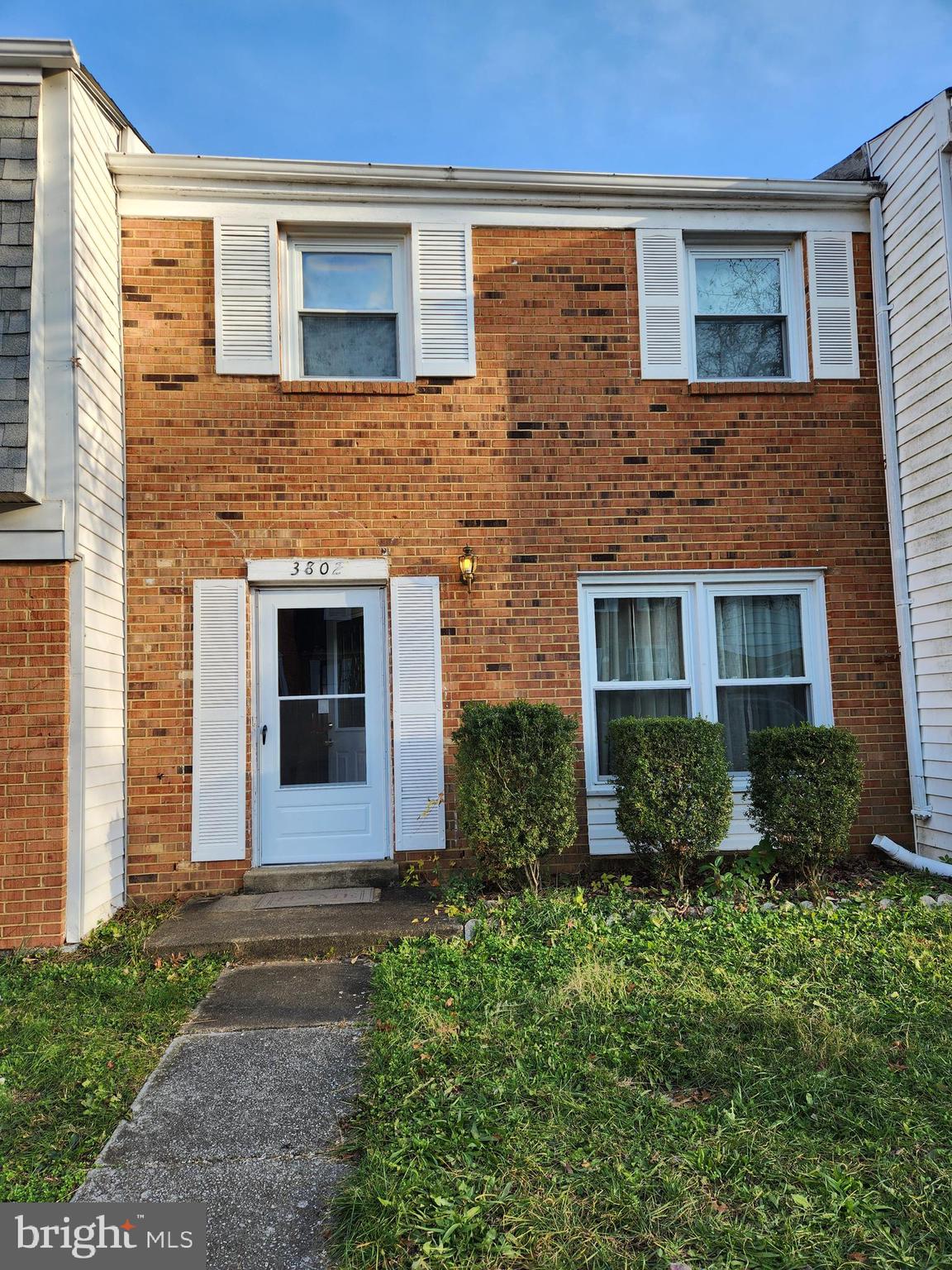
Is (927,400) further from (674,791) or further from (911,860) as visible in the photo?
(674,791)

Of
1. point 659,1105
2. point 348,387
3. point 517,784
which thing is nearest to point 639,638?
point 517,784

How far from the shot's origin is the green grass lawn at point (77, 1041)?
2725 mm

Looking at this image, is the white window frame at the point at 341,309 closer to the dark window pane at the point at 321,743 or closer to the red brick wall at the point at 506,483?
the red brick wall at the point at 506,483

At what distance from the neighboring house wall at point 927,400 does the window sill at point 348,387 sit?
3738 mm

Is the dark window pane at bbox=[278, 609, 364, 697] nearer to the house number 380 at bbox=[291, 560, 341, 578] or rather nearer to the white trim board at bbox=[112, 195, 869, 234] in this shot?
the house number 380 at bbox=[291, 560, 341, 578]

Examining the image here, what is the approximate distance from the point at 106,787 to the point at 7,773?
2.08 ft

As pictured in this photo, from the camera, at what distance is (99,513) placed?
5254mm

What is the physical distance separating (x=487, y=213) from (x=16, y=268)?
326 centimetres

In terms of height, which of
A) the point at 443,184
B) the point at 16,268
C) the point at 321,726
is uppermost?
the point at 443,184

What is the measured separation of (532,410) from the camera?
614 centimetres

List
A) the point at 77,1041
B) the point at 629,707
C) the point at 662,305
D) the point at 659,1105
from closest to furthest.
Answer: the point at 659,1105 → the point at 77,1041 → the point at 629,707 → the point at 662,305

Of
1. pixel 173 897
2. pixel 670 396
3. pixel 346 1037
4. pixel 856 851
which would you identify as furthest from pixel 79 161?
pixel 856 851

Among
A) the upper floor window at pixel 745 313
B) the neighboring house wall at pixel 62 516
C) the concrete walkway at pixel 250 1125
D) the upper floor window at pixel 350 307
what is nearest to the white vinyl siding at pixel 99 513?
the neighboring house wall at pixel 62 516

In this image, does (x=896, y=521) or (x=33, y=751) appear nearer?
(x=33, y=751)
